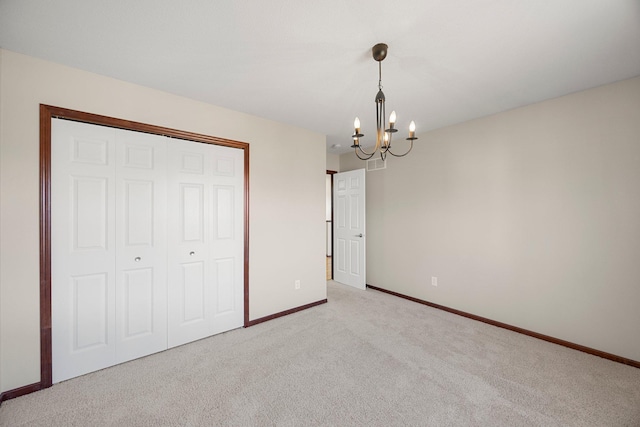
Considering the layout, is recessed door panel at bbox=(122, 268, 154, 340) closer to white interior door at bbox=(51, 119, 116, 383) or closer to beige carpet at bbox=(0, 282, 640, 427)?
white interior door at bbox=(51, 119, 116, 383)

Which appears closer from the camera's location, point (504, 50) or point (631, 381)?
point (504, 50)

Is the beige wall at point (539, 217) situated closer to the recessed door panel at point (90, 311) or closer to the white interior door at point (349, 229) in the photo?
the white interior door at point (349, 229)

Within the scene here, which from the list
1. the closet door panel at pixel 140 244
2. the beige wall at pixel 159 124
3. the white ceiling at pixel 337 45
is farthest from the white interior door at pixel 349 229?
the closet door panel at pixel 140 244

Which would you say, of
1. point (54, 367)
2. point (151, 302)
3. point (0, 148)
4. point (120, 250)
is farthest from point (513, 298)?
point (0, 148)

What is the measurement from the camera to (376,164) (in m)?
4.34

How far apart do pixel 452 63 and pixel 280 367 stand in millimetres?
2773

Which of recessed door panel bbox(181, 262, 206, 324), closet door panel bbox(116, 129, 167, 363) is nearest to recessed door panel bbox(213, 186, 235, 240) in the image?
recessed door panel bbox(181, 262, 206, 324)

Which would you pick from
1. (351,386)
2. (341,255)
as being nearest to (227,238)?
(351,386)

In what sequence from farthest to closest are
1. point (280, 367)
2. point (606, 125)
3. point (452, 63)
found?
point (606, 125), point (280, 367), point (452, 63)

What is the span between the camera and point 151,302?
237 cm

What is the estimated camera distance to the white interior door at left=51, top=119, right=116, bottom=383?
1.97 m

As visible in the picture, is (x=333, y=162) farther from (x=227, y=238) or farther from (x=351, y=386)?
(x=351, y=386)

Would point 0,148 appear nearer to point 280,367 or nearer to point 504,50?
point 280,367

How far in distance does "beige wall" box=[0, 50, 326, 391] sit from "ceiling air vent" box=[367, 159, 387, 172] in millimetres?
1075
